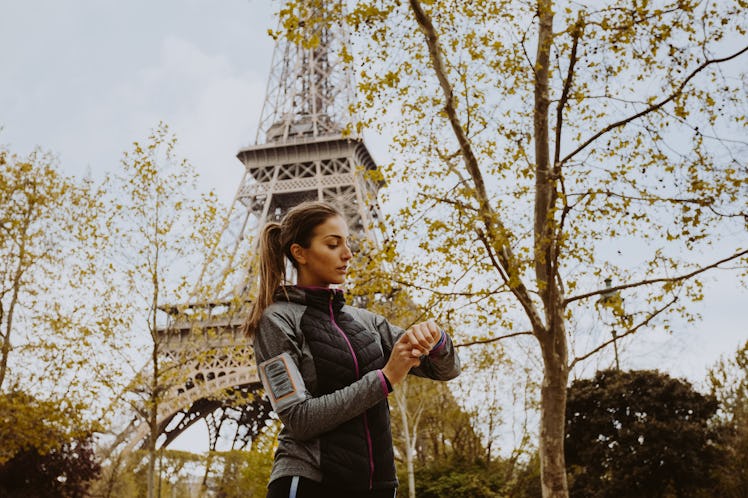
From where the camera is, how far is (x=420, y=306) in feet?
30.3

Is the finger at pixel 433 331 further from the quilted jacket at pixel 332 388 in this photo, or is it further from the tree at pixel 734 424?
the tree at pixel 734 424

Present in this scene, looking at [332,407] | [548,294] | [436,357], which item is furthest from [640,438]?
[332,407]

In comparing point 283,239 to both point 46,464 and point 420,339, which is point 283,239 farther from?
point 46,464

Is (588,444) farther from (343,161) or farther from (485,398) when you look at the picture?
(343,161)

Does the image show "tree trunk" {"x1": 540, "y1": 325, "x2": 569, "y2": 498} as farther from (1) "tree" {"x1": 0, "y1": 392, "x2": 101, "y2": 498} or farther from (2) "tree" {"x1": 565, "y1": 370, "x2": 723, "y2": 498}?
(1) "tree" {"x1": 0, "y1": 392, "x2": 101, "y2": 498}

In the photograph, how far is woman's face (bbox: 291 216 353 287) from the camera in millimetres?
2270

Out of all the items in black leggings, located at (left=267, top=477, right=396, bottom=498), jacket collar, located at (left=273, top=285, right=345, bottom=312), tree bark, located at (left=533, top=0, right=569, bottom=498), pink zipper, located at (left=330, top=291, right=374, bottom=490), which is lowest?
black leggings, located at (left=267, top=477, right=396, bottom=498)

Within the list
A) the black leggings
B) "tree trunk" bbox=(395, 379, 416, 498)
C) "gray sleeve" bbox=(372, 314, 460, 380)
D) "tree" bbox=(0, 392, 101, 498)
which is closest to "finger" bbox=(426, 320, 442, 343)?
"gray sleeve" bbox=(372, 314, 460, 380)

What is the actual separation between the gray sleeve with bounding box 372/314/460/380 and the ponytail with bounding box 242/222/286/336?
391 millimetres

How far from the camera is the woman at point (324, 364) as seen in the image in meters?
1.92

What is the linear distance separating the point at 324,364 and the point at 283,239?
0.51 m

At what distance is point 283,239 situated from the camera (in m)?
2.34

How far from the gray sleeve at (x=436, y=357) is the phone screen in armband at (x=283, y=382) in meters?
0.44

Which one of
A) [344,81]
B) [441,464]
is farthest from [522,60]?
[344,81]
